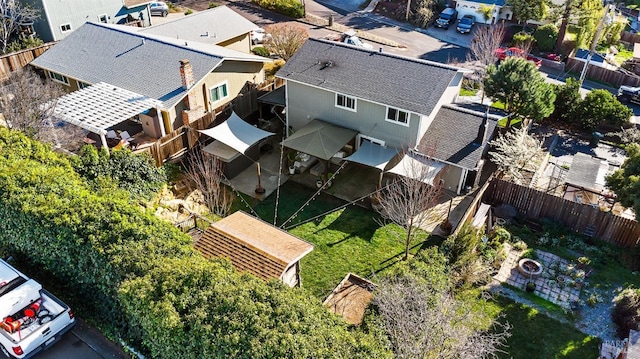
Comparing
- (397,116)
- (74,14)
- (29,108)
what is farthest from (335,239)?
(74,14)

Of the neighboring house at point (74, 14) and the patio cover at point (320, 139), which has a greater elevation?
the neighboring house at point (74, 14)

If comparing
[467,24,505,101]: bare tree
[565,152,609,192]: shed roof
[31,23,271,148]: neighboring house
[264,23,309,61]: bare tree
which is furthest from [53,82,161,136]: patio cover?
[467,24,505,101]: bare tree

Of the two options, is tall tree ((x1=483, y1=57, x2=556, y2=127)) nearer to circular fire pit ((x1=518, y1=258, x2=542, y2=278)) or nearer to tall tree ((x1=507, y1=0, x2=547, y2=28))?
circular fire pit ((x1=518, y1=258, x2=542, y2=278))

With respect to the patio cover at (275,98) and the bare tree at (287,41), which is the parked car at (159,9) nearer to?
the bare tree at (287,41)

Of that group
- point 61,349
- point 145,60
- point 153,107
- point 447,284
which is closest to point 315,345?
point 447,284

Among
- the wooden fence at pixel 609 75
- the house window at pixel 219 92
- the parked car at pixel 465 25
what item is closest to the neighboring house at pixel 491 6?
the parked car at pixel 465 25

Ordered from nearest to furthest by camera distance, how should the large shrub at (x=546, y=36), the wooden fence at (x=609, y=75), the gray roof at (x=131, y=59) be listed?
1. the gray roof at (x=131, y=59)
2. the wooden fence at (x=609, y=75)
3. the large shrub at (x=546, y=36)
